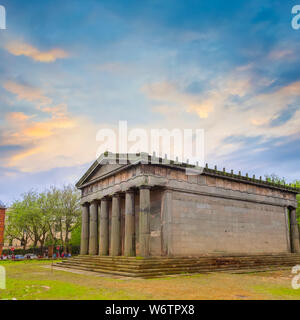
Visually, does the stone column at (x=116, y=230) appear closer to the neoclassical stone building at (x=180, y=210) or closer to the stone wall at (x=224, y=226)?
the neoclassical stone building at (x=180, y=210)

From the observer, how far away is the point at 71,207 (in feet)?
183

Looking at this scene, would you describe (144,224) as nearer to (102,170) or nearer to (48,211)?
(102,170)

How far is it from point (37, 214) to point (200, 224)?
117 feet

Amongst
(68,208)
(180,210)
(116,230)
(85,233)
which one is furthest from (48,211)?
(180,210)

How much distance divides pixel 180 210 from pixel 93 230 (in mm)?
11577

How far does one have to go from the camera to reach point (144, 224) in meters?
24.4

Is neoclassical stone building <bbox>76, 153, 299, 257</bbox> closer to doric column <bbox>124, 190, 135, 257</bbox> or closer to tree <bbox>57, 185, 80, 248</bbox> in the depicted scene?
doric column <bbox>124, 190, 135, 257</bbox>

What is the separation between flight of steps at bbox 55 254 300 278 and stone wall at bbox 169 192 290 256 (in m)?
1.72

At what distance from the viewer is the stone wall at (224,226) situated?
26703 mm

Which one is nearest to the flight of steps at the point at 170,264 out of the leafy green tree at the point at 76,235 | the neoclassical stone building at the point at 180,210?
the neoclassical stone building at the point at 180,210

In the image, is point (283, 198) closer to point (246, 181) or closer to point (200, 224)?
point (246, 181)

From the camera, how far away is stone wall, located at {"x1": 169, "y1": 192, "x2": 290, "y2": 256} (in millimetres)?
26703

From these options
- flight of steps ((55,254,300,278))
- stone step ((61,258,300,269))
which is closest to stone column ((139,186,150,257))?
flight of steps ((55,254,300,278))
